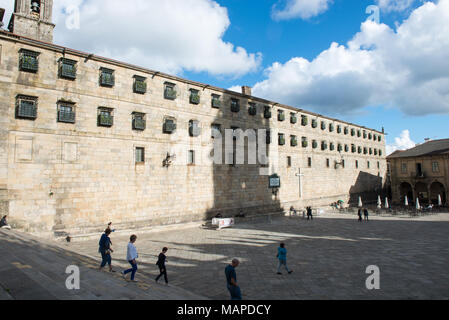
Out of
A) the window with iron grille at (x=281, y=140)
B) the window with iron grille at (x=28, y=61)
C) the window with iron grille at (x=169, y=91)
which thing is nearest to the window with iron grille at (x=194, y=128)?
the window with iron grille at (x=169, y=91)

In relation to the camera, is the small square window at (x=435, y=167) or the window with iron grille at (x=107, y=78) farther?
the small square window at (x=435, y=167)

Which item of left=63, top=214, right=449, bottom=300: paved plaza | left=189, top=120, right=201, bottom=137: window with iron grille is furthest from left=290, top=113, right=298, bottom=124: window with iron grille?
left=63, top=214, right=449, bottom=300: paved plaza

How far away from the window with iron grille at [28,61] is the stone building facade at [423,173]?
174 feet

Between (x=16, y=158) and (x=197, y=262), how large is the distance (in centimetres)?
1284

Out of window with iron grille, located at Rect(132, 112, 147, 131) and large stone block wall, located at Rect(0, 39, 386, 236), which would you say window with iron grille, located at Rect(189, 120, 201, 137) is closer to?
large stone block wall, located at Rect(0, 39, 386, 236)

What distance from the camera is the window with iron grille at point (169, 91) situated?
23141 millimetres

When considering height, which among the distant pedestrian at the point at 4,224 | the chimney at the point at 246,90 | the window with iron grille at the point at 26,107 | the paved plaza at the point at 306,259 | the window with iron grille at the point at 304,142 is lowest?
the paved plaza at the point at 306,259

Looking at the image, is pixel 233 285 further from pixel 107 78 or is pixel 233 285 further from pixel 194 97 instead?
pixel 194 97

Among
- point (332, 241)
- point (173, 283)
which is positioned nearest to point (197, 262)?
point (173, 283)

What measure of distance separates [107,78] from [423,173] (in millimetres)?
50295

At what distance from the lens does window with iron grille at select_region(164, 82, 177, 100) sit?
2314cm

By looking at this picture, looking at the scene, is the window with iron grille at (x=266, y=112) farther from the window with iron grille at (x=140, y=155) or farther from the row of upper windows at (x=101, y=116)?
the window with iron grille at (x=140, y=155)

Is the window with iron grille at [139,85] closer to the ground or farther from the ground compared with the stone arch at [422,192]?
farther from the ground
